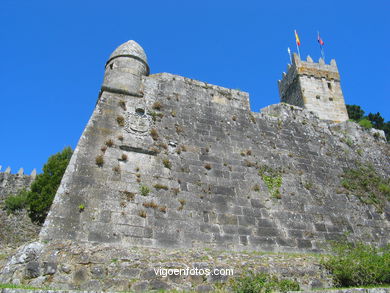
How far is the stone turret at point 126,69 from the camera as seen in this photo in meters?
11.9

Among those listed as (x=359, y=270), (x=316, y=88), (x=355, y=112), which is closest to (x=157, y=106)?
(x=359, y=270)

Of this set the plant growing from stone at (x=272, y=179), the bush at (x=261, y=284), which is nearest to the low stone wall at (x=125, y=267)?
the bush at (x=261, y=284)

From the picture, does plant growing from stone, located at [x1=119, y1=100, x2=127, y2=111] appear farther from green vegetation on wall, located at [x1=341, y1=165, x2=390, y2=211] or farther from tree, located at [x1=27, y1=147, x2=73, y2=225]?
tree, located at [x1=27, y1=147, x2=73, y2=225]

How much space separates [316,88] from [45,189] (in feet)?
61.0

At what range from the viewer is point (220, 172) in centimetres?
1120

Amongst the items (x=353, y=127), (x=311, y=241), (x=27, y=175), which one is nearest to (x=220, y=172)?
(x=311, y=241)

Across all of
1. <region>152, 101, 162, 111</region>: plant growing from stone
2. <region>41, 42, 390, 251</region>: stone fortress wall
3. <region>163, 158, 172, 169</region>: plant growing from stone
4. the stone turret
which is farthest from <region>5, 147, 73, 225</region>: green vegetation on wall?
<region>163, 158, 172, 169</region>: plant growing from stone

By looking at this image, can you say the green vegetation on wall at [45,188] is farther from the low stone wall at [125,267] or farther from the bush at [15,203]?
the low stone wall at [125,267]

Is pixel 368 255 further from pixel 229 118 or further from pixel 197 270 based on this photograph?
pixel 229 118

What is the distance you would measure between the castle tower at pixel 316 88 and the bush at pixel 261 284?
16.8 metres

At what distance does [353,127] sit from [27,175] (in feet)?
71.4

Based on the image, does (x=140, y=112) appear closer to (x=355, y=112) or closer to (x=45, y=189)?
(x=45, y=189)

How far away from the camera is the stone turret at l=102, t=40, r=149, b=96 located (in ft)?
39.1

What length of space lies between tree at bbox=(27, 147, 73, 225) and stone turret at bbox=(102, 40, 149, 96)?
8672mm
